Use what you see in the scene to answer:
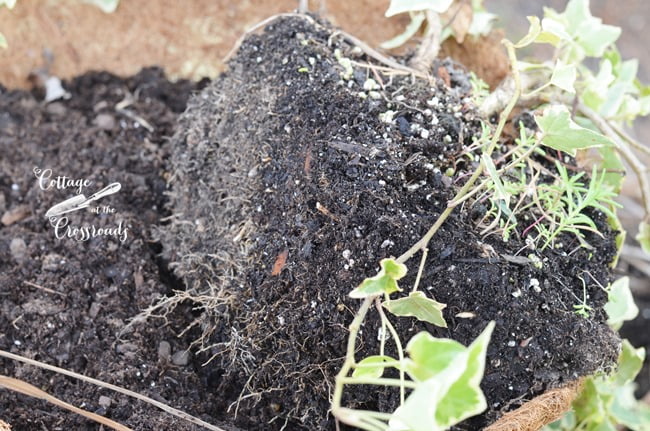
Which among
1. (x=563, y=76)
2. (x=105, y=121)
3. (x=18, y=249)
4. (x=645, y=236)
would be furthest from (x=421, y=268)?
(x=105, y=121)

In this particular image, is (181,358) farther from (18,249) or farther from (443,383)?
(443,383)

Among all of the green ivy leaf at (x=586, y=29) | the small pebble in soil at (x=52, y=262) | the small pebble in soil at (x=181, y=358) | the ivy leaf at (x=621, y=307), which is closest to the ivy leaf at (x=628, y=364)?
the ivy leaf at (x=621, y=307)

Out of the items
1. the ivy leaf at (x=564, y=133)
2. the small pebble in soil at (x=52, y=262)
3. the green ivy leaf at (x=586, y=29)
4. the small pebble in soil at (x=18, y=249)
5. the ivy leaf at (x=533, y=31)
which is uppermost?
the green ivy leaf at (x=586, y=29)

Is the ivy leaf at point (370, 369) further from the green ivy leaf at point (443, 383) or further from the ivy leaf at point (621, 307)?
the ivy leaf at point (621, 307)

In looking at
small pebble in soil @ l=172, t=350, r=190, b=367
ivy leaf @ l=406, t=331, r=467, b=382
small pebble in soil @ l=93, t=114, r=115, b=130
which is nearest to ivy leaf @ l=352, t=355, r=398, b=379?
ivy leaf @ l=406, t=331, r=467, b=382

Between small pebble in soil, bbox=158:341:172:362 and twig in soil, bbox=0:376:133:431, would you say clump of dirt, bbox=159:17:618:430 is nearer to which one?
small pebble in soil, bbox=158:341:172:362

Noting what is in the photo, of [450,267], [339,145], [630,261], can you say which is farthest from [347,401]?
[630,261]
